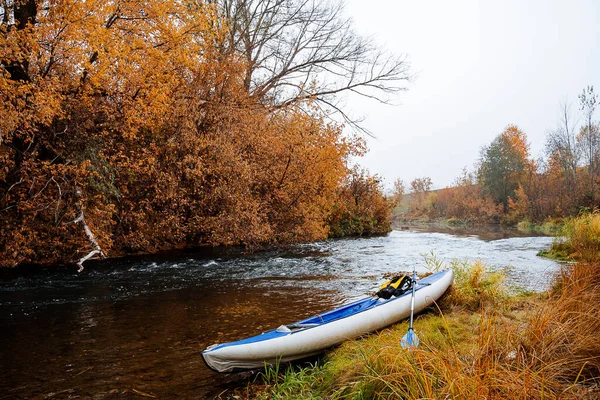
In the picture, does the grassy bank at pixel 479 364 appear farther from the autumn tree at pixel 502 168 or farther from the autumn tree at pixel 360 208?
the autumn tree at pixel 502 168

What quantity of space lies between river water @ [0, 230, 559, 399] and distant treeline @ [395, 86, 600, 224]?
16825mm

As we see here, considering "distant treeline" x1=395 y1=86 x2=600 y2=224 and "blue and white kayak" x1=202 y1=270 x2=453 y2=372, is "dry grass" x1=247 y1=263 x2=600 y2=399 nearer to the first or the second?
"blue and white kayak" x1=202 y1=270 x2=453 y2=372

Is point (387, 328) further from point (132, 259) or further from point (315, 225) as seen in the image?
point (315, 225)

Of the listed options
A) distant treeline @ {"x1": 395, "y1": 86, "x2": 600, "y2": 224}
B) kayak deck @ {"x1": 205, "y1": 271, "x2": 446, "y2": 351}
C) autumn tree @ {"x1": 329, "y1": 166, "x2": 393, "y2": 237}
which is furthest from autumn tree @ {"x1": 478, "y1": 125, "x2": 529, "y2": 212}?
kayak deck @ {"x1": 205, "y1": 271, "x2": 446, "y2": 351}

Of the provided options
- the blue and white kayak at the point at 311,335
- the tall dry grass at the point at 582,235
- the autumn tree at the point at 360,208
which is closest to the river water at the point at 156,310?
the blue and white kayak at the point at 311,335

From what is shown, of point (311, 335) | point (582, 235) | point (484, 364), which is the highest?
point (582, 235)

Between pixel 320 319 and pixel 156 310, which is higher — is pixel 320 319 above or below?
above

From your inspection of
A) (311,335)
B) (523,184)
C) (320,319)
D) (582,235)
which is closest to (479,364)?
(311,335)

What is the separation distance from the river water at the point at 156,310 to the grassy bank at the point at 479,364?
3.69 feet

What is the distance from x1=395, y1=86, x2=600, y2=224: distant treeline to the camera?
2619 centimetres

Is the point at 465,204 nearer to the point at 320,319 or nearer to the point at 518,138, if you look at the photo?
the point at 518,138

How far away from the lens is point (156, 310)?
6.74 m

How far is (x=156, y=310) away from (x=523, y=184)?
110 feet

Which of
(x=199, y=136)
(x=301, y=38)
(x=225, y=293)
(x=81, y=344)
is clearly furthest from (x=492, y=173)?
(x=81, y=344)
